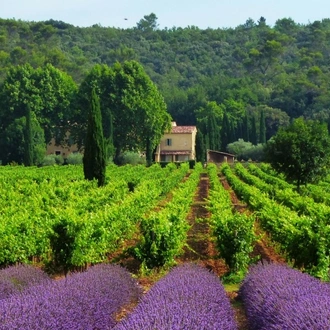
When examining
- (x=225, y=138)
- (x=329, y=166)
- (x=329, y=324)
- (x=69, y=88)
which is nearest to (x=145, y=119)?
(x=69, y=88)

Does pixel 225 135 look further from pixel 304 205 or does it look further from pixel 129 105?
pixel 304 205

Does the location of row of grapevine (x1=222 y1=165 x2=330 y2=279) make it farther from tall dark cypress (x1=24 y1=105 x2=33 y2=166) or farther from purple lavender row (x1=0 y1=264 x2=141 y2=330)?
tall dark cypress (x1=24 y1=105 x2=33 y2=166)

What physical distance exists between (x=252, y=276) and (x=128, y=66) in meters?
63.3

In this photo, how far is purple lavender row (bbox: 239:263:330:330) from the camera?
505cm

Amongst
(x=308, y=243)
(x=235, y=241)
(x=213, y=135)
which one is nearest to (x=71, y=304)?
(x=308, y=243)

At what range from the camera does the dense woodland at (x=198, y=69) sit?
72.2 meters

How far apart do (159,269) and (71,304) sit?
6041mm

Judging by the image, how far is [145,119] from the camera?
67.3m

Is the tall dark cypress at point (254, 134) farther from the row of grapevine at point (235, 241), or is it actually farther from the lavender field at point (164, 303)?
the lavender field at point (164, 303)

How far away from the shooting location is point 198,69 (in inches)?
6004

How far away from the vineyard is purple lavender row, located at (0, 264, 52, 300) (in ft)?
0.06

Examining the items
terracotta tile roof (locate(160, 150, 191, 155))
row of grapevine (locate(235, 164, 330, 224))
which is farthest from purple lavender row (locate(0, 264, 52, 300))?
terracotta tile roof (locate(160, 150, 191, 155))

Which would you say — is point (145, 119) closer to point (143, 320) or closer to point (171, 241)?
point (171, 241)

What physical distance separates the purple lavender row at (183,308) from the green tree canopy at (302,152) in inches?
804
